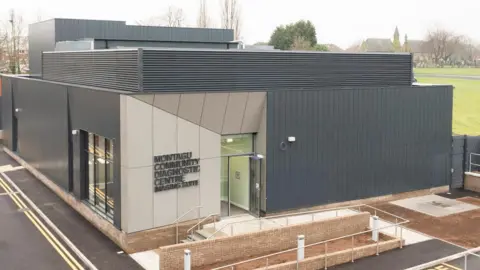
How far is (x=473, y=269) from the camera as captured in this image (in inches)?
643

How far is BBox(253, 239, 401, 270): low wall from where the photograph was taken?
1580cm

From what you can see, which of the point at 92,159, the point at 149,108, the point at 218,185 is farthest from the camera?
the point at 92,159

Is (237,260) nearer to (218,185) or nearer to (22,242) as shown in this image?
(218,185)

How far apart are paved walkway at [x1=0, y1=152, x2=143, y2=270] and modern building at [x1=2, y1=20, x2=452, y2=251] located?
0.84 metres

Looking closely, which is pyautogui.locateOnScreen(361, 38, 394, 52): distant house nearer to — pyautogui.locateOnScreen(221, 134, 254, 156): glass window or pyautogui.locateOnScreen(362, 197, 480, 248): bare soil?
pyautogui.locateOnScreen(362, 197, 480, 248): bare soil

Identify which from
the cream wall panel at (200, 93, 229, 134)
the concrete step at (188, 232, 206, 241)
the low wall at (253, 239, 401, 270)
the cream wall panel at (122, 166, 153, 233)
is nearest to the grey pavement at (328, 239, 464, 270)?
the low wall at (253, 239, 401, 270)

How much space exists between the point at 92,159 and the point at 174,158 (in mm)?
5150

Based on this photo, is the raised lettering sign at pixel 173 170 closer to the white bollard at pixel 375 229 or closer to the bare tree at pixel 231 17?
the white bollard at pixel 375 229

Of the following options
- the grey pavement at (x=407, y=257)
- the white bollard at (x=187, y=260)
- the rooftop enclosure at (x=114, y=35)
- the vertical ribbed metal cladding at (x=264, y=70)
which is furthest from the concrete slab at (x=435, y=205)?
the rooftop enclosure at (x=114, y=35)

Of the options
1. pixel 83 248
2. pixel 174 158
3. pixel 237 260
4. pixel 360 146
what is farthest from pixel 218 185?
pixel 360 146

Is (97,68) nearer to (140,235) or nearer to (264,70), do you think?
(264,70)

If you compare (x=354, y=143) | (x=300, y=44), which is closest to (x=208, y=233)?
(x=354, y=143)

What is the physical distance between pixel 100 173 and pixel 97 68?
414cm

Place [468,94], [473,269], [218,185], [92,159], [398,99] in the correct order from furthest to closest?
[468,94]
[398,99]
[92,159]
[218,185]
[473,269]
